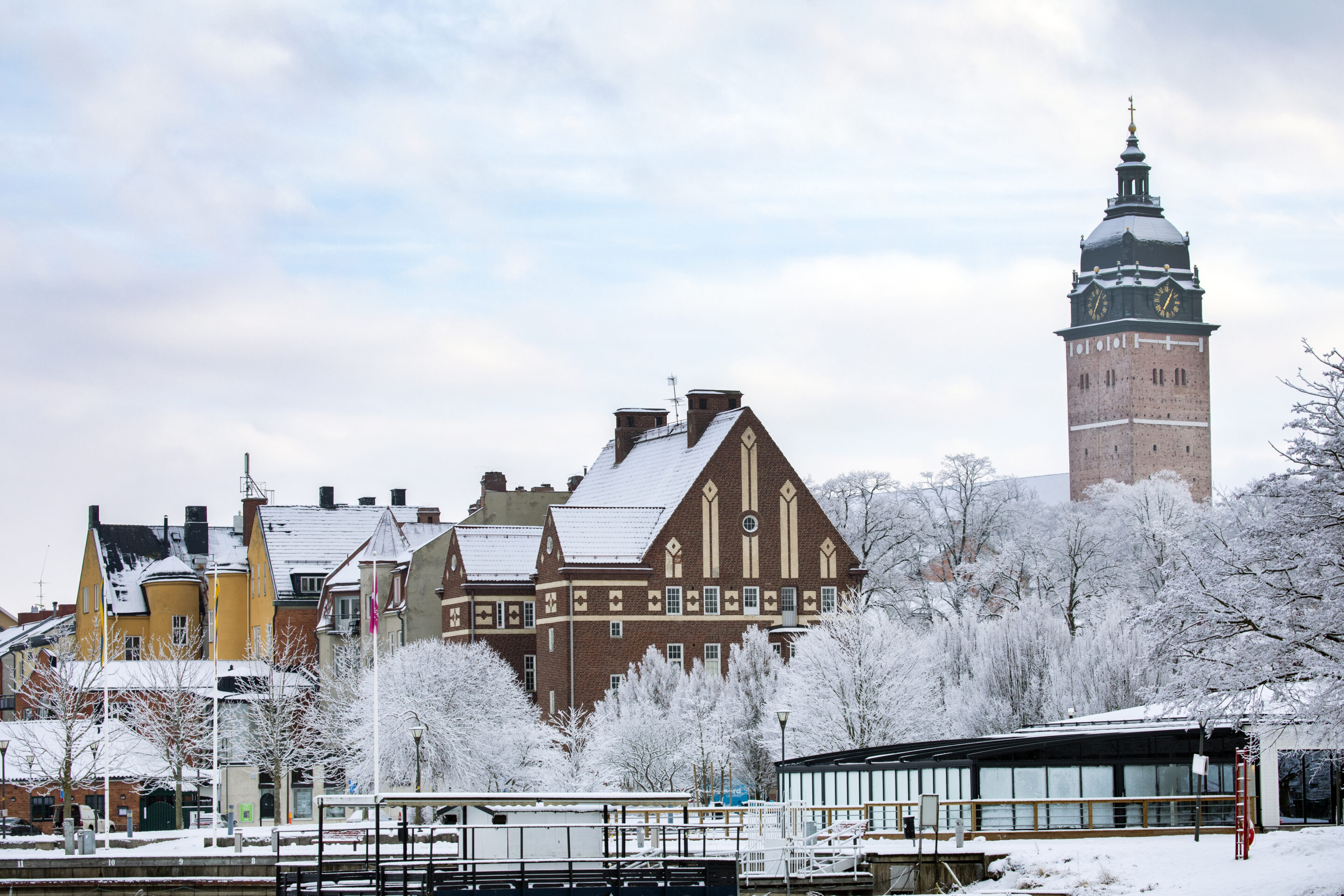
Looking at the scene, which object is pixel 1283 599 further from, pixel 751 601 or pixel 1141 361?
pixel 1141 361

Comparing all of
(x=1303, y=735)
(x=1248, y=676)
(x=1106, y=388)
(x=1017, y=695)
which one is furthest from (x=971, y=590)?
(x=1106, y=388)

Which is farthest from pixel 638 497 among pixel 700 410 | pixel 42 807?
pixel 42 807

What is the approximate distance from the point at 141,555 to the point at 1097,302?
349 ft

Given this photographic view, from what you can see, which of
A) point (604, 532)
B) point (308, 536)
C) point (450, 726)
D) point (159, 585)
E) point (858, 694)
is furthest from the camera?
point (159, 585)

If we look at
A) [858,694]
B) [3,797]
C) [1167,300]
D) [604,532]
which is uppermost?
[1167,300]

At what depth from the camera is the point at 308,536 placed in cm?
11694

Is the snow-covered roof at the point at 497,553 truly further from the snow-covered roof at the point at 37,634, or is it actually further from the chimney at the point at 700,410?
the snow-covered roof at the point at 37,634

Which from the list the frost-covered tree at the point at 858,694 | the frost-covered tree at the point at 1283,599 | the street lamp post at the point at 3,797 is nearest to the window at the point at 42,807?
the street lamp post at the point at 3,797

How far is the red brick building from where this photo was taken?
85.4 m

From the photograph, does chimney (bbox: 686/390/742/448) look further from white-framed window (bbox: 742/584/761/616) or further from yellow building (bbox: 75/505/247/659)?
yellow building (bbox: 75/505/247/659)

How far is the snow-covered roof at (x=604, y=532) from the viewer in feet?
282

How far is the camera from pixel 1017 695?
3014 inches

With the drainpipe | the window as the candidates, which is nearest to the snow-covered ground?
the drainpipe

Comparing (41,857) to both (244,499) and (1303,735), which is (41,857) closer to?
(1303,735)
